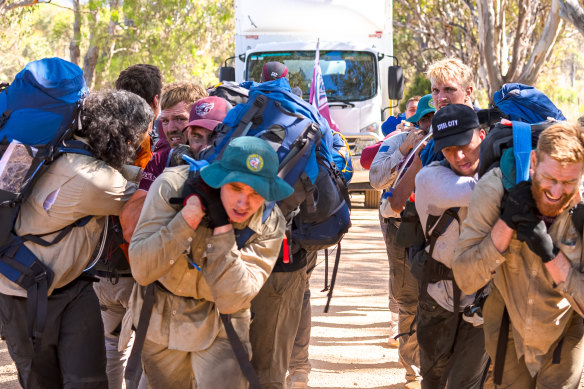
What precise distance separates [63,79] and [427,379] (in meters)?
2.57

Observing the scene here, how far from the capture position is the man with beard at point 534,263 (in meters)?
3.47

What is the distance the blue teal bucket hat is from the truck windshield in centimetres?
1139

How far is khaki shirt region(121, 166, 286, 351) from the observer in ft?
11.6

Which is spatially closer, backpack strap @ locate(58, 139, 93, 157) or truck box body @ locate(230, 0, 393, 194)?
backpack strap @ locate(58, 139, 93, 157)

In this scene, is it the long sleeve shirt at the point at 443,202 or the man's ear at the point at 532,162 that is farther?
the long sleeve shirt at the point at 443,202

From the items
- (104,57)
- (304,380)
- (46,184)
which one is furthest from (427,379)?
Result: (104,57)

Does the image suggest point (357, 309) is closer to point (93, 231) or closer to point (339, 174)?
point (339, 174)

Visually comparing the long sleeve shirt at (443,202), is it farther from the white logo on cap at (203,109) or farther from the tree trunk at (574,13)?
the tree trunk at (574,13)

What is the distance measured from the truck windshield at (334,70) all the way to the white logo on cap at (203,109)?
34.1 ft

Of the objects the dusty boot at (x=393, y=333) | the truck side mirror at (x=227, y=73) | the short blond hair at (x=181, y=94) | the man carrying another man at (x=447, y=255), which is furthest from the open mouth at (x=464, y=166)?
the truck side mirror at (x=227, y=73)

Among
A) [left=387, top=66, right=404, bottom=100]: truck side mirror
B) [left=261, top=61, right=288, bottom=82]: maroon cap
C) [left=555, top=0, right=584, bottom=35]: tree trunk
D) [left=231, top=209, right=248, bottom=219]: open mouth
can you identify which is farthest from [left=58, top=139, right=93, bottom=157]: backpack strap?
[left=387, top=66, right=404, bottom=100]: truck side mirror

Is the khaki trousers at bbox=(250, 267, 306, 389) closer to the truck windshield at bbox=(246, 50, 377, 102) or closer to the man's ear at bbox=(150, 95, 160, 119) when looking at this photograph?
the man's ear at bbox=(150, 95, 160, 119)

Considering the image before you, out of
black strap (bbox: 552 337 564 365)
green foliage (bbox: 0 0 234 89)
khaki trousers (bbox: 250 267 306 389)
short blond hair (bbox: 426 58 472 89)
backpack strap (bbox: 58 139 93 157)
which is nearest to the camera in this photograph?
black strap (bbox: 552 337 564 365)

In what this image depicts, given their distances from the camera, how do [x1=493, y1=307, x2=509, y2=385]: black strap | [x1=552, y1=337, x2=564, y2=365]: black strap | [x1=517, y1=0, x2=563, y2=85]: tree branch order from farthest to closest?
1. [x1=517, y1=0, x2=563, y2=85]: tree branch
2. [x1=493, y1=307, x2=509, y2=385]: black strap
3. [x1=552, y1=337, x2=564, y2=365]: black strap
